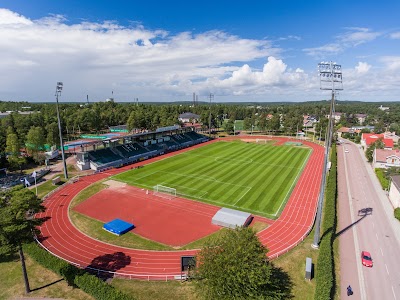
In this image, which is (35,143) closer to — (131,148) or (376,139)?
(131,148)

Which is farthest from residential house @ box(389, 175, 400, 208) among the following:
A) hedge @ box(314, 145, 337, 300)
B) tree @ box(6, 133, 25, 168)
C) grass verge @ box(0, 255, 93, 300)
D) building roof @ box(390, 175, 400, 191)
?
tree @ box(6, 133, 25, 168)

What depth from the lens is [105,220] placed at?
114ft

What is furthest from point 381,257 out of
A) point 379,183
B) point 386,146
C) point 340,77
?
point 386,146

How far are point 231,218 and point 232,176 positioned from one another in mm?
20381

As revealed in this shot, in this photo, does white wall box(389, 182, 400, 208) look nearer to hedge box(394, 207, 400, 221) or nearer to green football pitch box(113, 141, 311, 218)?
hedge box(394, 207, 400, 221)

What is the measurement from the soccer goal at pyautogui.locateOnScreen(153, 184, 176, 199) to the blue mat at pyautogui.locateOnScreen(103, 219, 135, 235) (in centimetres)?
1082

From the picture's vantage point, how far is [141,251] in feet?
91.6

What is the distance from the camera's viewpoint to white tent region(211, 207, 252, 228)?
1278 inches

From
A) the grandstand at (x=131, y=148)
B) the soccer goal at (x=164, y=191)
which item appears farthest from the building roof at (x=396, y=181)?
the grandstand at (x=131, y=148)

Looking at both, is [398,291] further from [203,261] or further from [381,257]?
[203,261]

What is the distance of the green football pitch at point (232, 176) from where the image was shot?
41.5 m

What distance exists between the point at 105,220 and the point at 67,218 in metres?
5.68

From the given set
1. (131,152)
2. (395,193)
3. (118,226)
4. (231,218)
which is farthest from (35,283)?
(395,193)

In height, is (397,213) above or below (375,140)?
below
